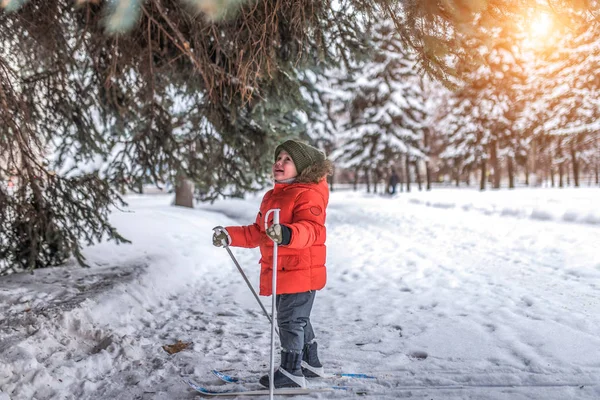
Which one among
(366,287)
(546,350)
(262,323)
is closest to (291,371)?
(262,323)

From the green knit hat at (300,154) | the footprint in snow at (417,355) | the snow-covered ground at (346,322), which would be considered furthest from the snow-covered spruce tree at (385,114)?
the green knit hat at (300,154)

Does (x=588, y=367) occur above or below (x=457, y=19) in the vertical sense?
below

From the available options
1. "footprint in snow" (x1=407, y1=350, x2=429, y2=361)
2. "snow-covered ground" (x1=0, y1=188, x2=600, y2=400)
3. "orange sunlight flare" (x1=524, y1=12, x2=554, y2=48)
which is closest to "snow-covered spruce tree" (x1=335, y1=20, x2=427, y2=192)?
"snow-covered ground" (x1=0, y1=188, x2=600, y2=400)

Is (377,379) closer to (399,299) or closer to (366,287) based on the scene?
(399,299)

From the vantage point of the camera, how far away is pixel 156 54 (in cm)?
583

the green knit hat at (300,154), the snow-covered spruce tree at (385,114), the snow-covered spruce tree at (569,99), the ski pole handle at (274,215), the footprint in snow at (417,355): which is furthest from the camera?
the snow-covered spruce tree at (385,114)

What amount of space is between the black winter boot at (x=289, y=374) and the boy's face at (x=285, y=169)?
4.03 feet

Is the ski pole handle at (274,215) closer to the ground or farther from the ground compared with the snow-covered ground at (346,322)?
farther from the ground

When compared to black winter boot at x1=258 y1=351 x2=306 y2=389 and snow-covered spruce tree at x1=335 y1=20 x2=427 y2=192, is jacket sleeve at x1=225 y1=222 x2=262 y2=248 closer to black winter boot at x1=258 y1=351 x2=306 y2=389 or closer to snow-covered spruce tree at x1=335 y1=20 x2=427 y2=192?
black winter boot at x1=258 y1=351 x2=306 y2=389

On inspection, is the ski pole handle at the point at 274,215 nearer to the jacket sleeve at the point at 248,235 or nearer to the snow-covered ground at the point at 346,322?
the jacket sleeve at the point at 248,235

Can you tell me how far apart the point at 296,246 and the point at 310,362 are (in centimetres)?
103

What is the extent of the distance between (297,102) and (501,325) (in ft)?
12.2

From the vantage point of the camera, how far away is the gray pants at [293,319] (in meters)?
3.09

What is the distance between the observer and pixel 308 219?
3033 millimetres
